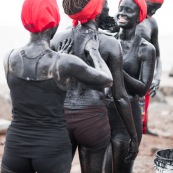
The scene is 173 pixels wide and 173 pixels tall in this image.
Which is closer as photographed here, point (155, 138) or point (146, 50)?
point (146, 50)

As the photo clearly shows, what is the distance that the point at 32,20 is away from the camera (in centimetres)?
316

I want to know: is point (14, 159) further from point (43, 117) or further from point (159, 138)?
point (159, 138)

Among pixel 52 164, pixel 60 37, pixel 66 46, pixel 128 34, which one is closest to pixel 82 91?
pixel 66 46

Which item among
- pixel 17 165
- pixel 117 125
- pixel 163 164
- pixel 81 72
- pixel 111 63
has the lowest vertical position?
pixel 163 164

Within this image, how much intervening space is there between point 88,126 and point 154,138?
16.5ft

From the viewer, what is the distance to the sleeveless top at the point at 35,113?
3.14 metres

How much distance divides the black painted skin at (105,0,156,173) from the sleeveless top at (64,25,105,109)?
0.49 metres

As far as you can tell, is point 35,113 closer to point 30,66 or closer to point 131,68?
point 30,66

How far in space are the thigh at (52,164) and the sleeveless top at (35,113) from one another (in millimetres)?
33

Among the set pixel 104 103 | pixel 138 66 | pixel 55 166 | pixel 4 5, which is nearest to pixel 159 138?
pixel 138 66

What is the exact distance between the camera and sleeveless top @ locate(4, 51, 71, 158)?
10.3 ft

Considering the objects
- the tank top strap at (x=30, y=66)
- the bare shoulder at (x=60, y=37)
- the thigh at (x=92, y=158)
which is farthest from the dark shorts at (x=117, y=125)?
the tank top strap at (x=30, y=66)

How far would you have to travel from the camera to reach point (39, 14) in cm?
314

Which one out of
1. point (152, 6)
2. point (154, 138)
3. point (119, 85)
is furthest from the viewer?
point (154, 138)
